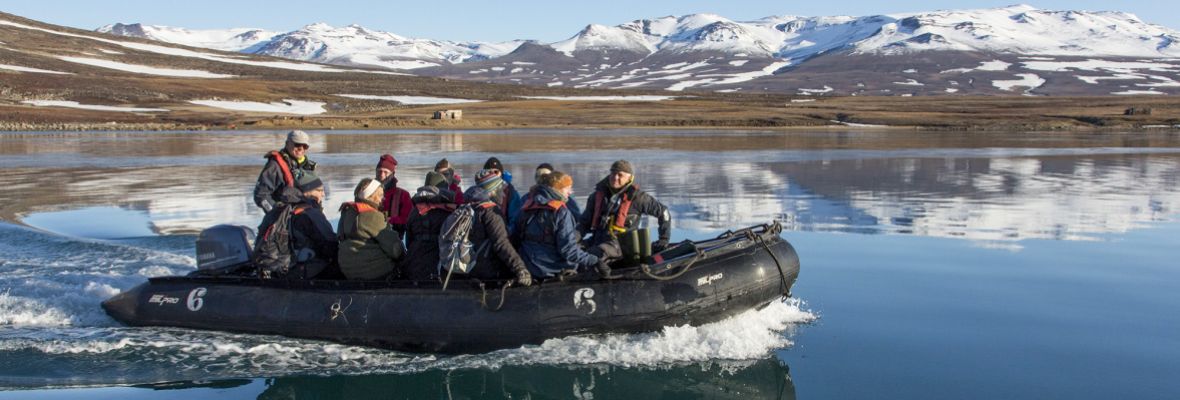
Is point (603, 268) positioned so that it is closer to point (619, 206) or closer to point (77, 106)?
point (619, 206)

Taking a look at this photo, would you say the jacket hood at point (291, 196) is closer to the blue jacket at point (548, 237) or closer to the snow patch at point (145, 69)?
the blue jacket at point (548, 237)

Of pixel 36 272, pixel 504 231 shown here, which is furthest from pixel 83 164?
pixel 504 231

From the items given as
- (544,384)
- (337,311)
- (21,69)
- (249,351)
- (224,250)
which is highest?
(21,69)

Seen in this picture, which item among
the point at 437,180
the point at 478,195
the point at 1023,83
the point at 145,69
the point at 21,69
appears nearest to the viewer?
the point at 478,195

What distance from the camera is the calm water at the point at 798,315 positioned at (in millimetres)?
7121

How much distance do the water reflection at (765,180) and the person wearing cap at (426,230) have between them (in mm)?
5941

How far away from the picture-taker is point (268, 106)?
8125cm

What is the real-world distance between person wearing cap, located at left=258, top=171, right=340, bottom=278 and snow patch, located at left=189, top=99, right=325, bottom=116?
235ft

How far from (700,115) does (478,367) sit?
Result: 66.0 m

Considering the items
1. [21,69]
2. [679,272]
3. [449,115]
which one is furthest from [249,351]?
[21,69]

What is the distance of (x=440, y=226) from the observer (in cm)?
789

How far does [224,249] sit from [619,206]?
3.48 m

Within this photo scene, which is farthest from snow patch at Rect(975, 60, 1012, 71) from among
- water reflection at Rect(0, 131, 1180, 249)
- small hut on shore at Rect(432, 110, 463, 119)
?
water reflection at Rect(0, 131, 1180, 249)

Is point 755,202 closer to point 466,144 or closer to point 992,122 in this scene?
point 466,144
